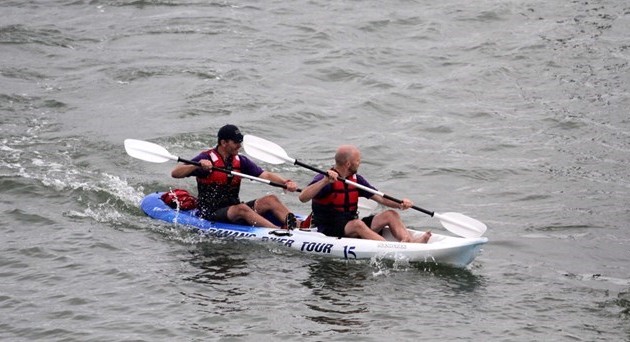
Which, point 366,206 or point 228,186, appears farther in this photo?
point 366,206

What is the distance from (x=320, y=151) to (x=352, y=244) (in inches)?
220

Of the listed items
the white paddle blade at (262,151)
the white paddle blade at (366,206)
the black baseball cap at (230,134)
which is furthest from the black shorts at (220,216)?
the white paddle blade at (366,206)

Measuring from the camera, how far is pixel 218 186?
40.2 ft

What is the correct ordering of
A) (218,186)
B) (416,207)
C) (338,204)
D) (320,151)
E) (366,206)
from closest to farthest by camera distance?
(338,204) → (416,207) → (218,186) → (366,206) → (320,151)

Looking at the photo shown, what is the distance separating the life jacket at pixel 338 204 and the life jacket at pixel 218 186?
1.18 metres

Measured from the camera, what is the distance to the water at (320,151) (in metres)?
10.1

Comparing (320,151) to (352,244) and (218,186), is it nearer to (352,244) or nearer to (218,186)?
(218,186)

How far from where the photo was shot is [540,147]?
16.9m

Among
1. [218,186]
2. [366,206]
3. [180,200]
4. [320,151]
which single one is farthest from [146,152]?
[320,151]

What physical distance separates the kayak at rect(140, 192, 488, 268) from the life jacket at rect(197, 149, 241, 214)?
0.23 meters

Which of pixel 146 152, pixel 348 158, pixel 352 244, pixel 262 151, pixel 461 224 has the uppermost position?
pixel 348 158

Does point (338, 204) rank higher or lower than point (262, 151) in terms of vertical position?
lower

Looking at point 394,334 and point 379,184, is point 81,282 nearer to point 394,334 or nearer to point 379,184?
point 394,334

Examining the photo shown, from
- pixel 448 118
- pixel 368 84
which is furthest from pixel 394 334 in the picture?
pixel 368 84
